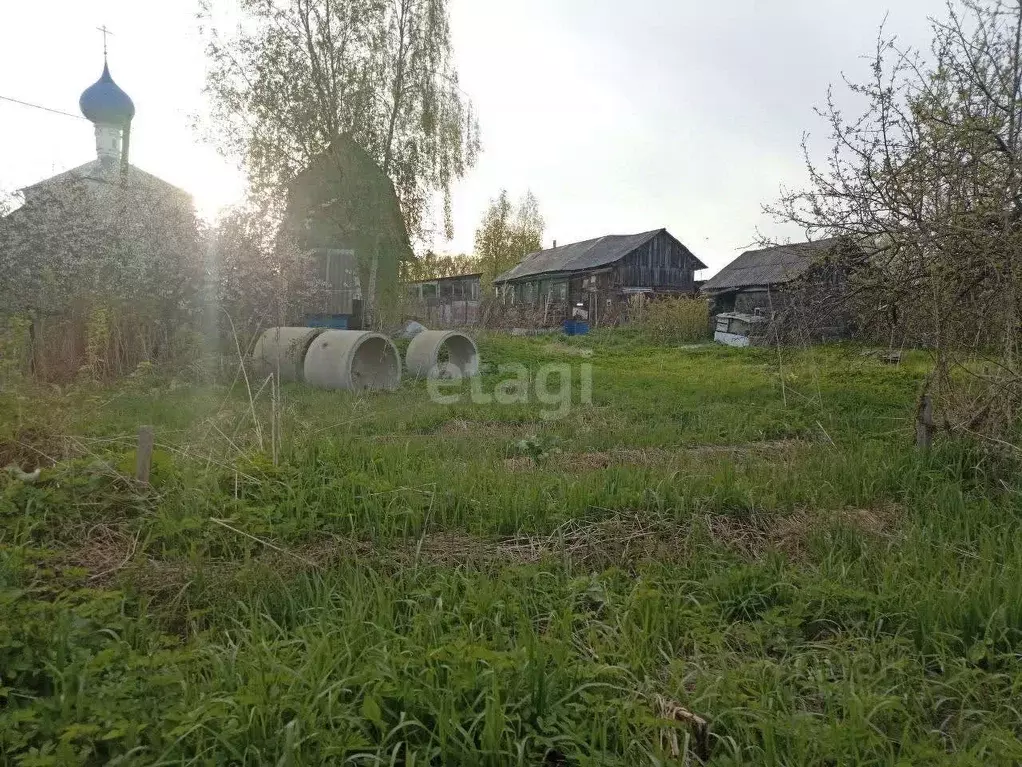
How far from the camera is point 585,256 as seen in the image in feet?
113

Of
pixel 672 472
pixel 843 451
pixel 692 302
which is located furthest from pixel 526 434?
pixel 692 302

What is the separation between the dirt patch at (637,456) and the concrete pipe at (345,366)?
186 inches

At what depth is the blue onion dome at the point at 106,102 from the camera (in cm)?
2306

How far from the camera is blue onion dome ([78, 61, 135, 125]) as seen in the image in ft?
75.7

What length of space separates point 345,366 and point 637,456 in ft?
17.2

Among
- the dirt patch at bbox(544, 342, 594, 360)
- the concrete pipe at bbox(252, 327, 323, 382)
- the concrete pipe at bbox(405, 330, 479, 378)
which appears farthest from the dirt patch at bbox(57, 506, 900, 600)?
the dirt patch at bbox(544, 342, 594, 360)

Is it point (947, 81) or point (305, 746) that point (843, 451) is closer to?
point (947, 81)

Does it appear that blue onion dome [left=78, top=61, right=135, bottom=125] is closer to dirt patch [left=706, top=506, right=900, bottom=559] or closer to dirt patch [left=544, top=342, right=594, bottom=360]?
dirt patch [left=544, top=342, right=594, bottom=360]

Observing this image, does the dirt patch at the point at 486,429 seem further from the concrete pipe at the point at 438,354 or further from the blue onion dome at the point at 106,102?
the blue onion dome at the point at 106,102

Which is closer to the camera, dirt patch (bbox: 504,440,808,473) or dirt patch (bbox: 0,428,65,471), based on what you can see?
dirt patch (bbox: 0,428,65,471)

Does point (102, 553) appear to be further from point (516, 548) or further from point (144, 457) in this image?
point (516, 548)

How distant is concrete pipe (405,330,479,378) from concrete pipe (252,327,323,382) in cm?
162

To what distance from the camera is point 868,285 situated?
6.81 metres

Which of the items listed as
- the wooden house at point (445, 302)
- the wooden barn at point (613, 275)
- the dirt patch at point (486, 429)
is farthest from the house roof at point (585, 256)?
the dirt patch at point (486, 429)
